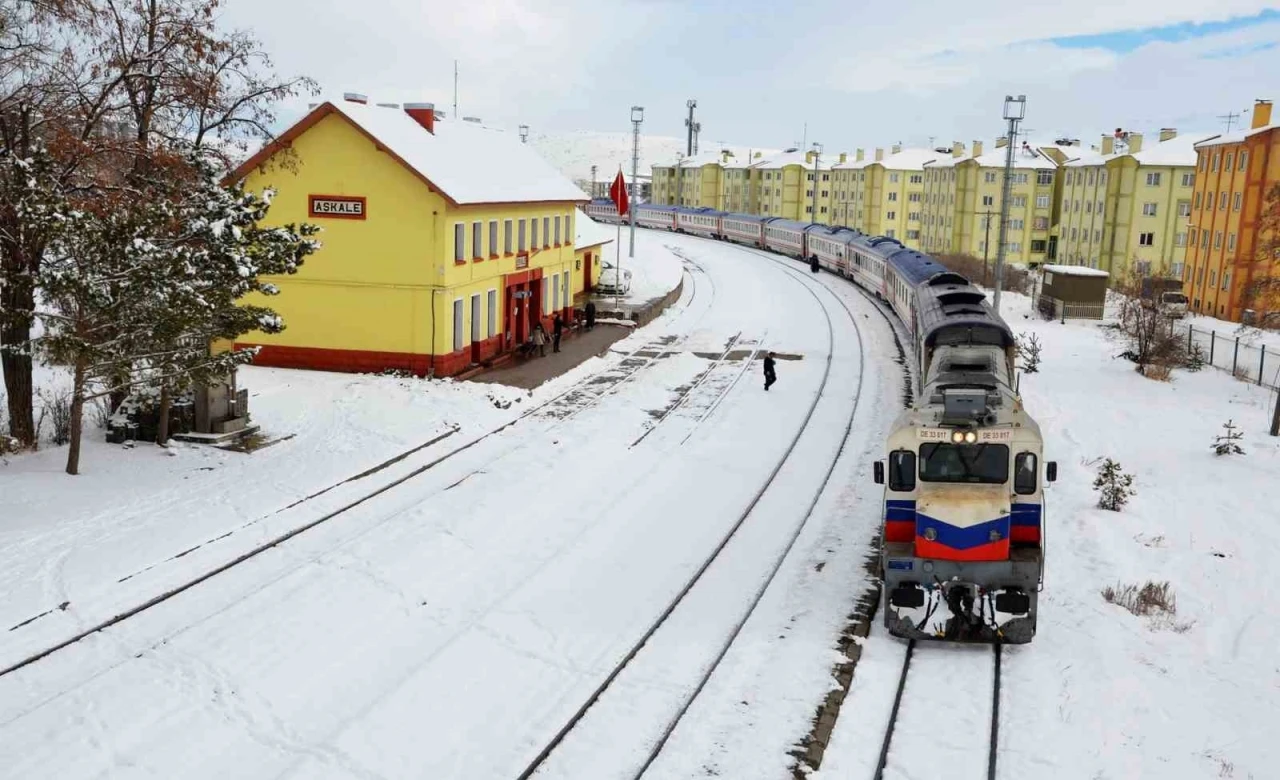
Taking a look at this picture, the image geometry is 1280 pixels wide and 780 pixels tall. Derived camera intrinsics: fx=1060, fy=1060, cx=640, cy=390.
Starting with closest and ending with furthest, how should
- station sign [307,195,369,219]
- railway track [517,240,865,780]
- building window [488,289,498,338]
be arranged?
1. railway track [517,240,865,780]
2. station sign [307,195,369,219]
3. building window [488,289,498,338]

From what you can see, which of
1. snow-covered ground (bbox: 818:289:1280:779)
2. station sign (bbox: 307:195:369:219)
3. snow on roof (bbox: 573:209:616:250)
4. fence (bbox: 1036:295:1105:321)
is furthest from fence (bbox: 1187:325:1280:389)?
station sign (bbox: 307:195:369:219)

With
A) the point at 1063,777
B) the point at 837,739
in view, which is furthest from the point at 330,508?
the point at 1063,777

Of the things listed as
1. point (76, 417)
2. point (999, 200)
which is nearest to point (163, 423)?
point (76, 417)

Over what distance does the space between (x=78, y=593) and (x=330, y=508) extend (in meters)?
5.23

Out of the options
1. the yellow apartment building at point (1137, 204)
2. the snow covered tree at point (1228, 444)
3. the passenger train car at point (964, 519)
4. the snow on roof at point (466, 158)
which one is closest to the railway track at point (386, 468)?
the snow on roof at point (466, 158)

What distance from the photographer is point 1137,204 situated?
84.9m

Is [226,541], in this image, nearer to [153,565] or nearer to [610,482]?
[153,565]

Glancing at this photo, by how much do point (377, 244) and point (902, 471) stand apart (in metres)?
21.1

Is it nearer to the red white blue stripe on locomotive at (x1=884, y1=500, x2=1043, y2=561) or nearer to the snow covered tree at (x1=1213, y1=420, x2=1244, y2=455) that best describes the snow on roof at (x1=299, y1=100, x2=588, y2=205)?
the red white blue stripe on locomotive at (x1=884, y1=500, x2=1043, y2=561)

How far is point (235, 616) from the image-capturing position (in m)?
15.1

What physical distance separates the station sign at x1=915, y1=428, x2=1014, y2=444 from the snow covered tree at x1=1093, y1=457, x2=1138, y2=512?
8216 mm

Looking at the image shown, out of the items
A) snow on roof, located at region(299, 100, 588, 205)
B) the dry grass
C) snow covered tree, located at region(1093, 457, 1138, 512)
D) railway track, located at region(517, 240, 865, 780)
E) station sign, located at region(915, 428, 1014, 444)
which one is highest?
snow on roof, located at region(299, 100, 588, 205)

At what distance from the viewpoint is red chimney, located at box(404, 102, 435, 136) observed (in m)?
35.6

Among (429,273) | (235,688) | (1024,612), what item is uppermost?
(429,273)
